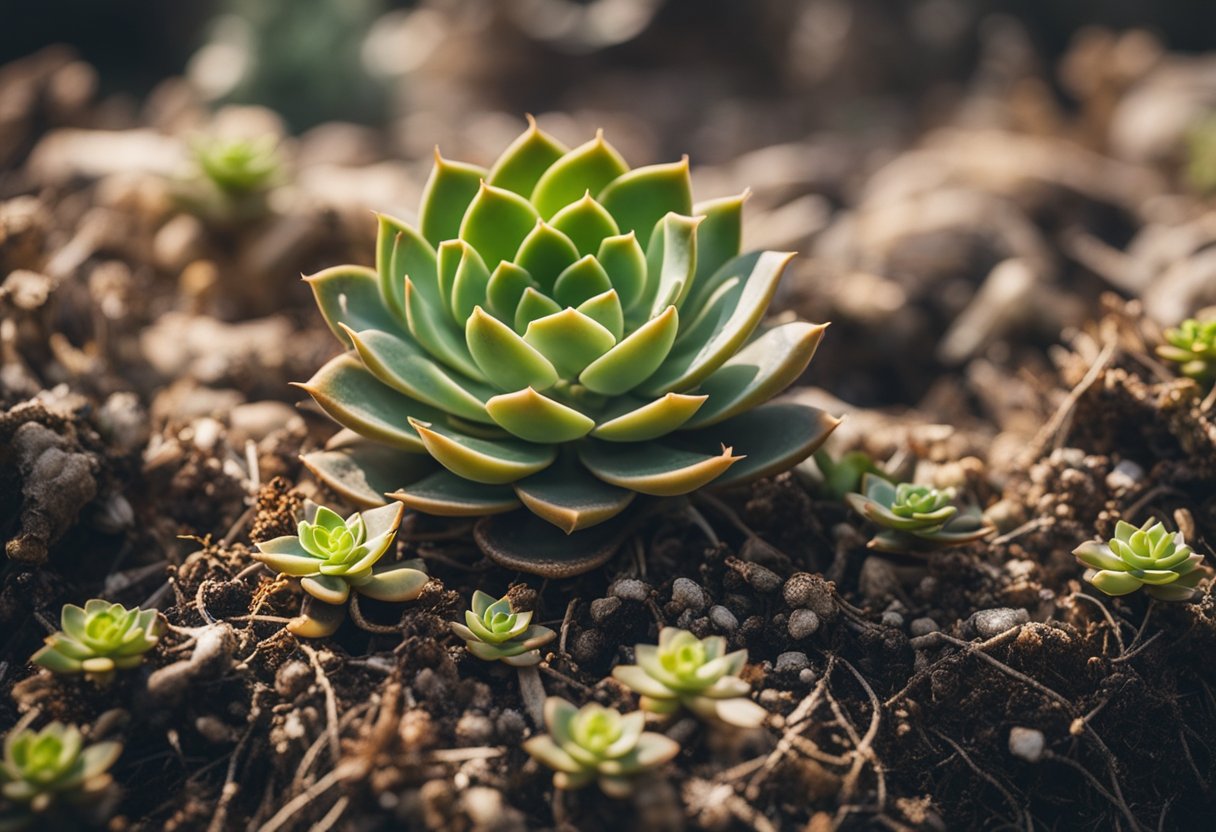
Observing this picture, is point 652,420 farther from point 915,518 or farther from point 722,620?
point 915,518

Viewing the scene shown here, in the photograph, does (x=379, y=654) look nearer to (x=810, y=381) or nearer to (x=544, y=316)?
(x=544, y=316)

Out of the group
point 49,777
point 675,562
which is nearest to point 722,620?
point 675,562

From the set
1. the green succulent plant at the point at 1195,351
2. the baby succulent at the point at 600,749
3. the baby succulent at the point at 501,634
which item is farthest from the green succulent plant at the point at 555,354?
the green succulent plant at the point at 1195,351

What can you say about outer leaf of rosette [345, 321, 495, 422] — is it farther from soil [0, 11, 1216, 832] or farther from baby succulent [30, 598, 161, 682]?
baby succulent [30, 598, 161, 682]

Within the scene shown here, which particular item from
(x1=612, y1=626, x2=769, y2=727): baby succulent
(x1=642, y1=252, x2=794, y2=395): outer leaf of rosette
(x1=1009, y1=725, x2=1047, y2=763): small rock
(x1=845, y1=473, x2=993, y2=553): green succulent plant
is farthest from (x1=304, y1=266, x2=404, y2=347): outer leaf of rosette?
(x1=1009, y1=725, x2=1047, y2=763): small rock

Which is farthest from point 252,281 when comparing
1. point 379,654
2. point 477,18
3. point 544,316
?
point 477,18
